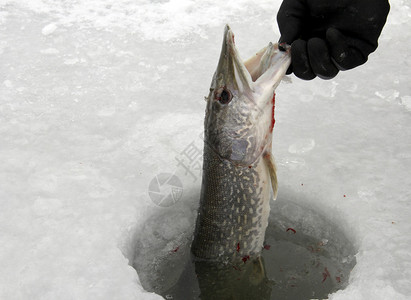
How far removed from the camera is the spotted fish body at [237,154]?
1.95 metres

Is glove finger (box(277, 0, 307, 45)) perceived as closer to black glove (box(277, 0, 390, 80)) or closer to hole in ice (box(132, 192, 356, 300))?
black glove (box(277, 0, 390, 80))

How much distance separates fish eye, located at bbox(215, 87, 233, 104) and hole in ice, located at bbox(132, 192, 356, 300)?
786 millimetres

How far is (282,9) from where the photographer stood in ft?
7.88

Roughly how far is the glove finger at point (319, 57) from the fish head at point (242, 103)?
0.35 feet

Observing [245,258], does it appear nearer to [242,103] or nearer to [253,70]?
[242,103]

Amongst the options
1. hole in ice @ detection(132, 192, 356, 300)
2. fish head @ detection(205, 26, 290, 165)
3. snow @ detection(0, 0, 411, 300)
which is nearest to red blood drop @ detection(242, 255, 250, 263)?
hole in ice @ detection(132, 192, 356, 300)

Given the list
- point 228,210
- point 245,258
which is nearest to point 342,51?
point 228,210

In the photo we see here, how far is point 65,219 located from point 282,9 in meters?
1.52

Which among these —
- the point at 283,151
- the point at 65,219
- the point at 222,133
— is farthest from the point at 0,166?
the point at 283,151

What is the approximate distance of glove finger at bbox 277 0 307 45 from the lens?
7.53 feet

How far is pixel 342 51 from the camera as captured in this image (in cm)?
202

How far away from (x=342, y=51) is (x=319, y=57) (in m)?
0.10

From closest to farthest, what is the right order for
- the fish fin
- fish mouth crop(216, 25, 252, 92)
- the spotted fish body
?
fish mouth crop(216, 25, 252, 92), the spotted fish body, the fish fin

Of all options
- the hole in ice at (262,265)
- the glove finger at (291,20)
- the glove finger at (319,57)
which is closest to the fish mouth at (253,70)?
the glove finger at (319,57)
